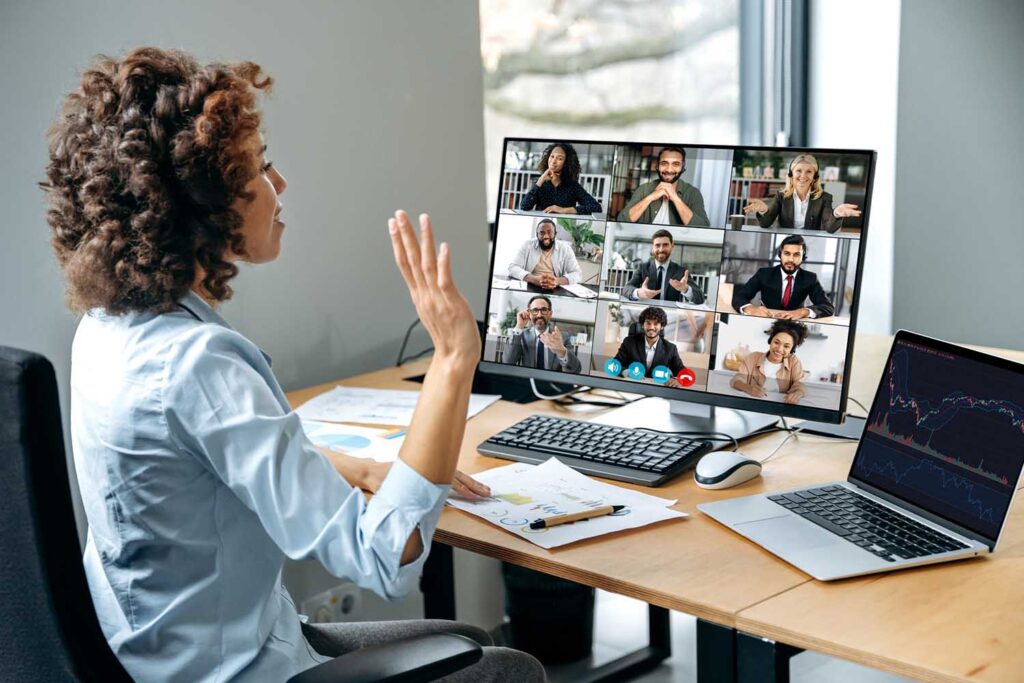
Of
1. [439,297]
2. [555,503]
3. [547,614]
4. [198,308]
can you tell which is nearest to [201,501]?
[198,308]

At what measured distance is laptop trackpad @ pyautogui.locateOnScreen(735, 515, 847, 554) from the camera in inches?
52.6

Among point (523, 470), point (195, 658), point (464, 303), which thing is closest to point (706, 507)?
point (523, 470)

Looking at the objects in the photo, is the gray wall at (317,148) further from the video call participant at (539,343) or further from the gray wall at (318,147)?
the video call participant at (539,343)

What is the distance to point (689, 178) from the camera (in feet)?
5.75

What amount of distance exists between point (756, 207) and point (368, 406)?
83cm

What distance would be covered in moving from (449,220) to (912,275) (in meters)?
1.74

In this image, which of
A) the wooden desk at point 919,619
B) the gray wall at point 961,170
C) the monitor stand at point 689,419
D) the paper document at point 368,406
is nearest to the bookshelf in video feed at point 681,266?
the monitor stand at point 689,419

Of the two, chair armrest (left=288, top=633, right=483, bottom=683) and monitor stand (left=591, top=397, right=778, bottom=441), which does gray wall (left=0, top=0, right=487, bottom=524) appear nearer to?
monitor stand (left=591, top=397, right=778, bottom=441)

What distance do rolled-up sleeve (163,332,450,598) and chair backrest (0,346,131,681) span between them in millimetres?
141

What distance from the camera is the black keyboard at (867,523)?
131 cm

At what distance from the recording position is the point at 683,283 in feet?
5.76

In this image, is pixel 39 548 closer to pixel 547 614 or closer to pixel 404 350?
pixel 404 350

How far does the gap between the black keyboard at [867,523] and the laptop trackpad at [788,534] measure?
2 centimetres

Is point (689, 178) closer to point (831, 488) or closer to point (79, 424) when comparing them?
point (831, 488)
